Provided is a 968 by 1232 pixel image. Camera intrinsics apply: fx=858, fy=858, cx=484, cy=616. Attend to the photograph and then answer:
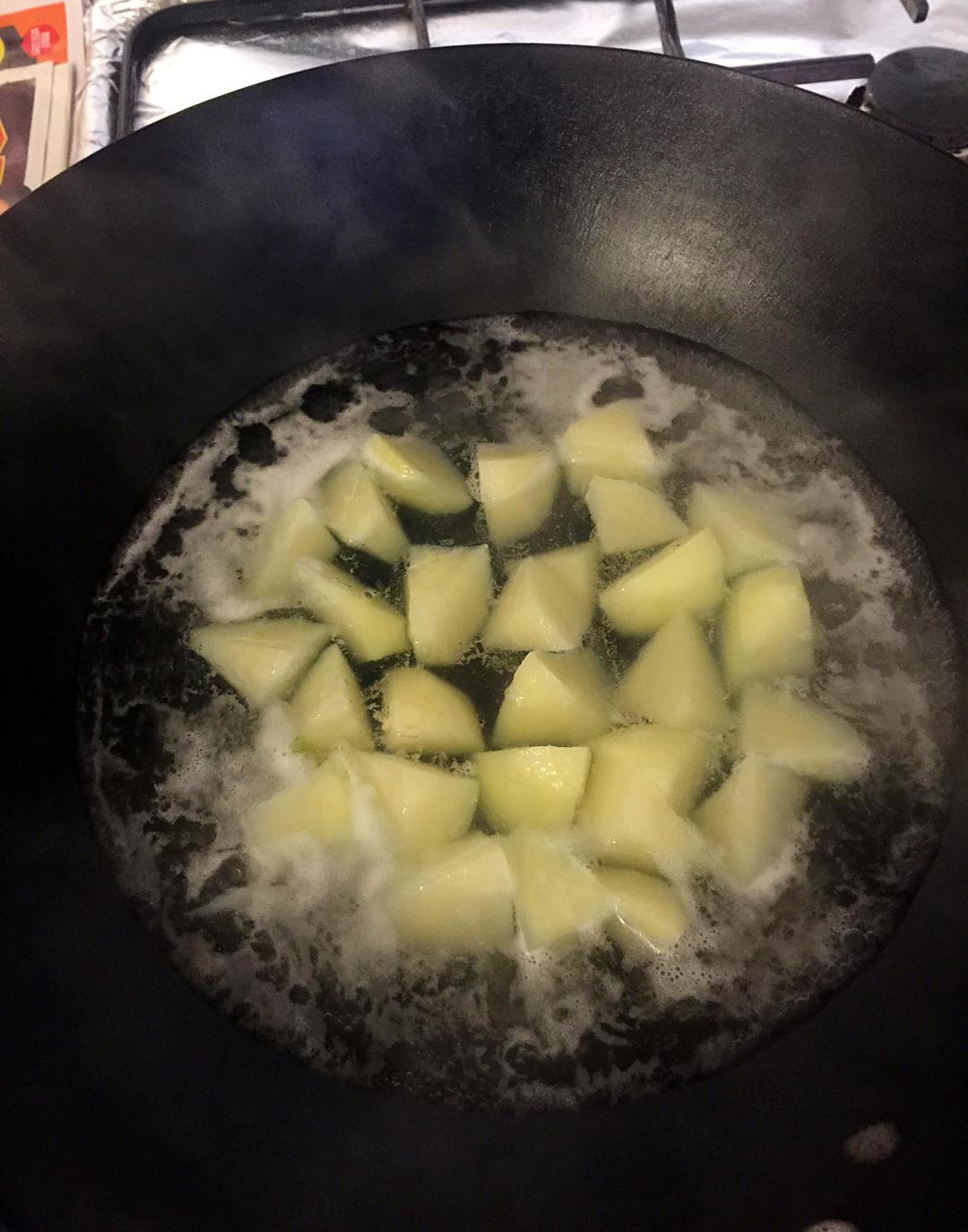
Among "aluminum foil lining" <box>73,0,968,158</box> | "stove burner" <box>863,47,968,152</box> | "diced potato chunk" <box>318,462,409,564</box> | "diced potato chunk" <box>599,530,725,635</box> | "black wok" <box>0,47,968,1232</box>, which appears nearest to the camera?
"black wok" <box>0,47,968,1232</box>

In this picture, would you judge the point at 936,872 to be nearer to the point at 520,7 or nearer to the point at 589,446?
the point at 589,446

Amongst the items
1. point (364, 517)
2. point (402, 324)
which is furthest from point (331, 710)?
point (402, 324)

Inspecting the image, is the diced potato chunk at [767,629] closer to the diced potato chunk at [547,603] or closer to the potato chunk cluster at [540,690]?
the potato chunk cluster at [540,690]

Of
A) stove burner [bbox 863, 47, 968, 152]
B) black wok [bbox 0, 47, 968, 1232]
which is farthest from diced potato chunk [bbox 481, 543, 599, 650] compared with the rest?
stove burner [bbox 863, 47, 968, 152]

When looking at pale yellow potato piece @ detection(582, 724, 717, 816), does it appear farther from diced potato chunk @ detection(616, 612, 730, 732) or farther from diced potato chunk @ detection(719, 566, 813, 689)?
diced potato chunk @ detection(719, 566, 813, 689)

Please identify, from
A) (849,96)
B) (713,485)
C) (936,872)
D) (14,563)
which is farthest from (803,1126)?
(849,96)

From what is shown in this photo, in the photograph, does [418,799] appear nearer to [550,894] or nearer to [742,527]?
[550,894]
